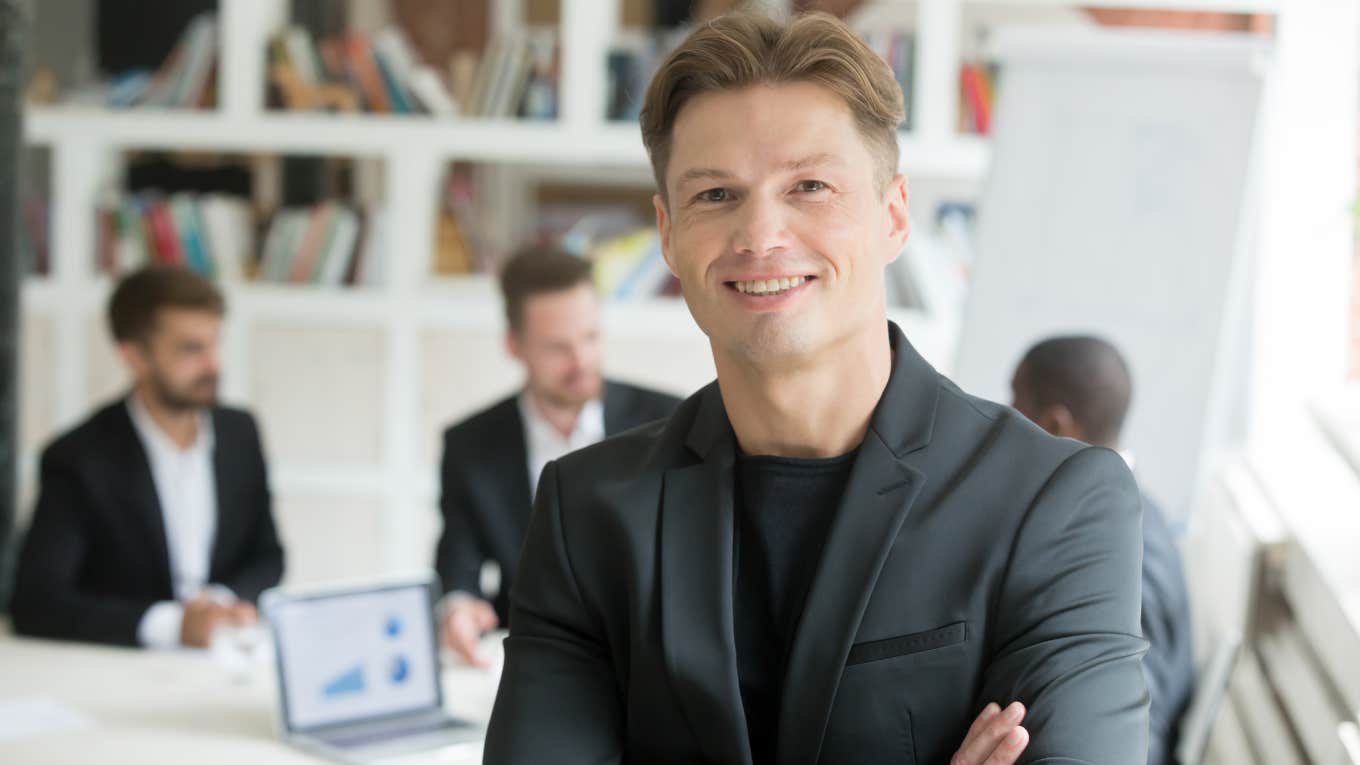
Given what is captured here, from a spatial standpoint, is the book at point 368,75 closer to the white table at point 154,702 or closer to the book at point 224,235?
the book at point 224,235

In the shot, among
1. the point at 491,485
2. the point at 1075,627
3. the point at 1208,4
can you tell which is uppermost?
the point at 1208,4

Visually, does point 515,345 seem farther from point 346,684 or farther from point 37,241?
point 37,241

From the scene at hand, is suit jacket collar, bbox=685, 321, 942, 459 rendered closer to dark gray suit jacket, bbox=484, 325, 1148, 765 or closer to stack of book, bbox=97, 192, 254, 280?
dark gray suit jacket, bbox=484, 325, 1148, 765

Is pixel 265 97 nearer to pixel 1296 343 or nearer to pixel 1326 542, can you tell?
pixel 1296 343

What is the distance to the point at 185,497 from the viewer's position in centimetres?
380

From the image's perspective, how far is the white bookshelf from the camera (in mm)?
4898

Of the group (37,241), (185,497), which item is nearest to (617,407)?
(185,497)

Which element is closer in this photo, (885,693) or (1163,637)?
(885,693)

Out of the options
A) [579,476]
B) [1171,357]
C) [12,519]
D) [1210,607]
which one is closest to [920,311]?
[1171,357]

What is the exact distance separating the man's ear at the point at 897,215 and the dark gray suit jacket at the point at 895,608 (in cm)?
12

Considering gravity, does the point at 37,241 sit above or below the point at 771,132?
below

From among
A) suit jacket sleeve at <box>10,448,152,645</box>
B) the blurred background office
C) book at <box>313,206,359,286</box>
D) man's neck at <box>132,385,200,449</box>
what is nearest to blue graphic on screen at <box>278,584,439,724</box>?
suit jacket sleeve at <box>10,448,152,645</box>

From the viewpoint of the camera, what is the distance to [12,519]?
180 inches

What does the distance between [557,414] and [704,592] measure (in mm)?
2154
